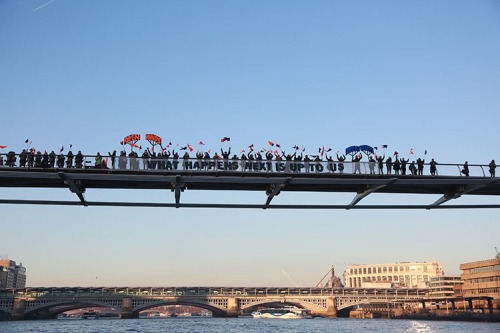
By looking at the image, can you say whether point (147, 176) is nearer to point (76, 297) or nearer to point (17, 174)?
point (17, 174)

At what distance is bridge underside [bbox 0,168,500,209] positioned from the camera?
32094mm

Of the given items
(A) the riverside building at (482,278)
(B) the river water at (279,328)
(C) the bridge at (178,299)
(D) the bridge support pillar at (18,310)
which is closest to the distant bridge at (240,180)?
(B) the river water at (279,328)

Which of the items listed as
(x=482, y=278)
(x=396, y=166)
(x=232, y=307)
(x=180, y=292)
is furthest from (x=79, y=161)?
(x=180, y=292)

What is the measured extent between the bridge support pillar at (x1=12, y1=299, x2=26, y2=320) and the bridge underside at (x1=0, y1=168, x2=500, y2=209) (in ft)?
496

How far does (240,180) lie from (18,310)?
15853 cm

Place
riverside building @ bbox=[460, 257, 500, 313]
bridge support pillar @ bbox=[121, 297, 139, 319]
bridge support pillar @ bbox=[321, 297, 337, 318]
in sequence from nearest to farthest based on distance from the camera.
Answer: riverside building @ bbox=[460, 257, 500, 313] < bridge support pillar @ bbox=[121, 297, 139, 319] < bridge support pillar @ bbox=[321, 297, 337, 318]

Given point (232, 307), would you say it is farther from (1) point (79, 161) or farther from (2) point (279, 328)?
(1) point (79, 161)

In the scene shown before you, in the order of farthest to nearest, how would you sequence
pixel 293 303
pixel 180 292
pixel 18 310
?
pixel 180 292 → pixel 293 303 → pixel 18 310

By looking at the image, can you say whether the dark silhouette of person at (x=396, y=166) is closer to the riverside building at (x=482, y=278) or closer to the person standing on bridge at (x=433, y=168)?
the person standing on bridge at (x=433, y=168)

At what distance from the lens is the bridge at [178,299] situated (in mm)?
172375

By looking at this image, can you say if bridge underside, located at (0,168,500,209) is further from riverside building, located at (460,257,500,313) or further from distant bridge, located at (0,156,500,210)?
riverside building, located at (460,257,500,313)

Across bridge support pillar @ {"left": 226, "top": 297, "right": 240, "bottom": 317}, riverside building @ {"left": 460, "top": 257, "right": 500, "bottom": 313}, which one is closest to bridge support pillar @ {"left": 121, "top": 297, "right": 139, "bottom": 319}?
bridge support pillar @ {"left": 226, "top": 297, "right": 240, "bottom": 317}

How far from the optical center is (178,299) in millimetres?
175875

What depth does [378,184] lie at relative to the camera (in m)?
34.3
